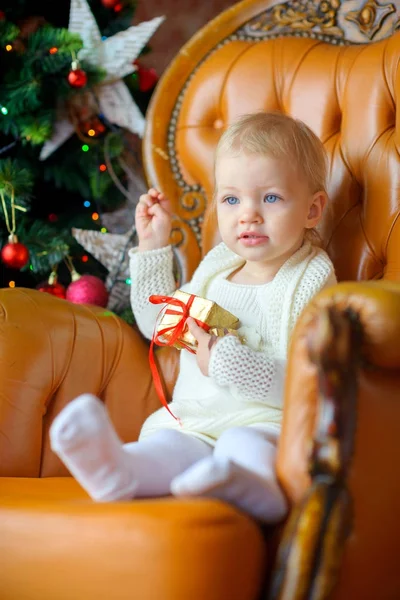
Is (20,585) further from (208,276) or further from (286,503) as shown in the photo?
(208,276)

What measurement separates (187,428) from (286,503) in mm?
405

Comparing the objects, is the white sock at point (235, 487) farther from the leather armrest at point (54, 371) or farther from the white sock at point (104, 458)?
the leather armrest at point (54, 371)

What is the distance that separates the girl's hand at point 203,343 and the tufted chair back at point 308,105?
1.24 feet

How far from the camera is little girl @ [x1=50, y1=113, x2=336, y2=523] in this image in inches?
49.5

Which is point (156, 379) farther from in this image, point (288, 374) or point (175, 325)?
point (288, 374)

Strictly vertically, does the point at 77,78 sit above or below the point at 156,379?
above

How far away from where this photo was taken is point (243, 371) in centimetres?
134

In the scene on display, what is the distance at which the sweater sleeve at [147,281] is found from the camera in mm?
1681

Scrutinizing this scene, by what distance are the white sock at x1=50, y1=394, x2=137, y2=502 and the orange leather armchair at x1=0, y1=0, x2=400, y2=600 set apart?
39mm

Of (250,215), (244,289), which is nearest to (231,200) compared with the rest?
(250,215)

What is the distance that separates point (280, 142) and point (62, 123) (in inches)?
34.2

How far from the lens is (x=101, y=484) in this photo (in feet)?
3.50

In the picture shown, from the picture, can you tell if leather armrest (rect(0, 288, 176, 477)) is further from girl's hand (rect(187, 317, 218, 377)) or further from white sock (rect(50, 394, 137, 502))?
white sock (rect(50, 394, 137, 502))

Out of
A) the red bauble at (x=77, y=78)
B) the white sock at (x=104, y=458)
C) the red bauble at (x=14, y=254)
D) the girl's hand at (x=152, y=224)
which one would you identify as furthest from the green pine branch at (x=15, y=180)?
the white sock at (x=104, y=458)
